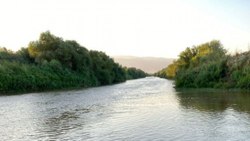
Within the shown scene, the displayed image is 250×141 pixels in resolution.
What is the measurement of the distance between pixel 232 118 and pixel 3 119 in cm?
1543

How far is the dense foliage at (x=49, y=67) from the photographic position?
6092 cm

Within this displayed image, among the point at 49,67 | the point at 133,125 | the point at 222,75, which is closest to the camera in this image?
the point at 133,125

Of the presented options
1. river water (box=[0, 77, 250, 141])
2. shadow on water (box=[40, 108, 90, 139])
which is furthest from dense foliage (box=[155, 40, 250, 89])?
shadow on water (box=[40, 108, 90, 139])

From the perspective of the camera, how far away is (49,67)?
256 ft

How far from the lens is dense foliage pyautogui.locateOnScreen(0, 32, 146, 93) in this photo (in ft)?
200

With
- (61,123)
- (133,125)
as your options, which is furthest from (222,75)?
(61,123)

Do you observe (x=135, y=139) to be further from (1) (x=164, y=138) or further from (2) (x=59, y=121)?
(2) (x=59, y=121)

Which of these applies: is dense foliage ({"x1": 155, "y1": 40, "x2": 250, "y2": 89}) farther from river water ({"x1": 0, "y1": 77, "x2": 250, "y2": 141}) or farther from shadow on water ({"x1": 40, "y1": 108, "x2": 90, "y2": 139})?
shadow on water ({"x1": 40, "y1": 108, "x2": 90, "y2": 139})

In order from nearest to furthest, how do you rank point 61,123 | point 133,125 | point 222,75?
point 133,125, point 61,123, point 222,75

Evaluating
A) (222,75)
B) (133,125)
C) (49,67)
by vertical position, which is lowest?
(133,125)

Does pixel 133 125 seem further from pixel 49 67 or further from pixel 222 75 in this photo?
pixel 49 67

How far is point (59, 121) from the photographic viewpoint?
23.9m

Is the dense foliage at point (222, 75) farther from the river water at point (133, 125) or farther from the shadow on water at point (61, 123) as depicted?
the shadow on water at point (61, 123)

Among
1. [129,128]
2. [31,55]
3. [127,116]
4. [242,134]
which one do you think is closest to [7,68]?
[31,55]
